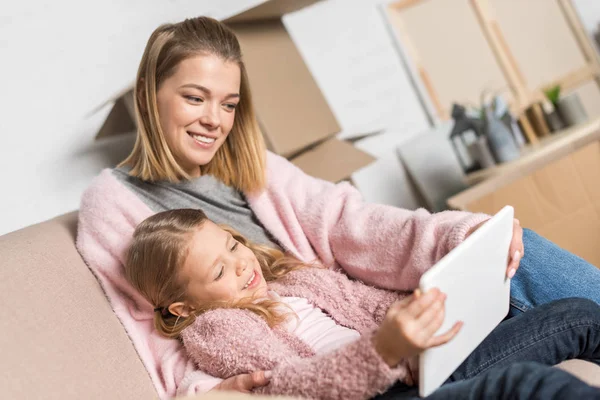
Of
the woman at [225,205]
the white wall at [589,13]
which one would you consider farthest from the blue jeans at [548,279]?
the white wall at [589,13]

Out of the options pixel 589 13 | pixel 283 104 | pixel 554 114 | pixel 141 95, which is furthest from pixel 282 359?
pixel 589 13

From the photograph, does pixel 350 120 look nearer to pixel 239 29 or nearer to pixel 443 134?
pixel 443 134

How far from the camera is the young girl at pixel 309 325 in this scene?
0.73 meters

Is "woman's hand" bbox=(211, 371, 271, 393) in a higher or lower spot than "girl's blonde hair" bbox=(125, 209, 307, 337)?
lower

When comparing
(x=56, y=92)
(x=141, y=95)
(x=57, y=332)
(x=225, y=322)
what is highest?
(x=56, y=92)

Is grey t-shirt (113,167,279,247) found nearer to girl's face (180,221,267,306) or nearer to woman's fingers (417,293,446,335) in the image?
girl's face (180,221,267,306)

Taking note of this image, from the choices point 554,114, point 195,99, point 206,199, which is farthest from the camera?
point 554,114

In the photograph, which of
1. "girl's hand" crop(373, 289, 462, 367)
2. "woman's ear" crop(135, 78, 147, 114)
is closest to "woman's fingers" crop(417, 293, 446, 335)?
"girl's hand" crop(373, 289, 462, 367)

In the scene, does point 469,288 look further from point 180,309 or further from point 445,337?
point 180,309

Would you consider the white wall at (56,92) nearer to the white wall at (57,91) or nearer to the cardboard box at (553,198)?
the white wall at (57,91)

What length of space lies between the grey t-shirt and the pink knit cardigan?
172 mm

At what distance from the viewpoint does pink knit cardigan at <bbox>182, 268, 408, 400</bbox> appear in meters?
0.77

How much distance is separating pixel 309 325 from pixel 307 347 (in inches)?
2.8

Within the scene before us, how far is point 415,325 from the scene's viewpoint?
2.31 ft
